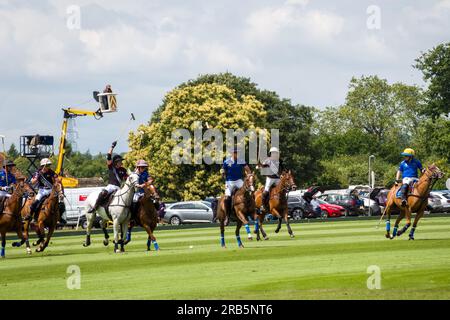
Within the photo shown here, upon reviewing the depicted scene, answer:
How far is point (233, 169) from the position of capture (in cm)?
2808

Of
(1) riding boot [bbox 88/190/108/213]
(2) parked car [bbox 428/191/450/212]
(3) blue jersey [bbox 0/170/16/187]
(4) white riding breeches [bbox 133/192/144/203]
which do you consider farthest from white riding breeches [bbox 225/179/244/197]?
(2) parked car [bbox 428/191/450/212]

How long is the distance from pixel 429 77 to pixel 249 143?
29.4m

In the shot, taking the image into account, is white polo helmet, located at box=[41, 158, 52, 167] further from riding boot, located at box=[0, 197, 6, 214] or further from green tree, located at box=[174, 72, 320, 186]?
green tree, located at box=[174, 72, 320, 186]

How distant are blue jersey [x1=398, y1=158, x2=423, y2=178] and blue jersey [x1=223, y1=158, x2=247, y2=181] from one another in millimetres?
4613

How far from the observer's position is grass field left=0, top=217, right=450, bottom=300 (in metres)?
16.3

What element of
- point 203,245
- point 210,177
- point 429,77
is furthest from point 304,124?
point 203,245

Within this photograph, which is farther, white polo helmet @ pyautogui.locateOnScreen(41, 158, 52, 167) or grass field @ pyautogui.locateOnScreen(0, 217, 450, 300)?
white polo helmet @ pyautogui.locateOnScreen(41, 158, 52, 167)

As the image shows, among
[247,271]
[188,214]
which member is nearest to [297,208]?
[188,214]

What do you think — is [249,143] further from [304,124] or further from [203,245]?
[203,245]

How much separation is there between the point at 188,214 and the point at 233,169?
32729 millimetres

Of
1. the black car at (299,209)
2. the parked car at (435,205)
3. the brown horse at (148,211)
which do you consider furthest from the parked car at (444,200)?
the brown horse at (148,211)

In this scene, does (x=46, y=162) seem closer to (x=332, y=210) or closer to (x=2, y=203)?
(x=2, y=203)

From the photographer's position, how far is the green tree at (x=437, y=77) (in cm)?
10019

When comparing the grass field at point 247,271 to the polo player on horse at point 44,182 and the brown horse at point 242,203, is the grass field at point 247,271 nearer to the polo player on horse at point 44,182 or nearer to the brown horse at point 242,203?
the brown horse at point 242,203
